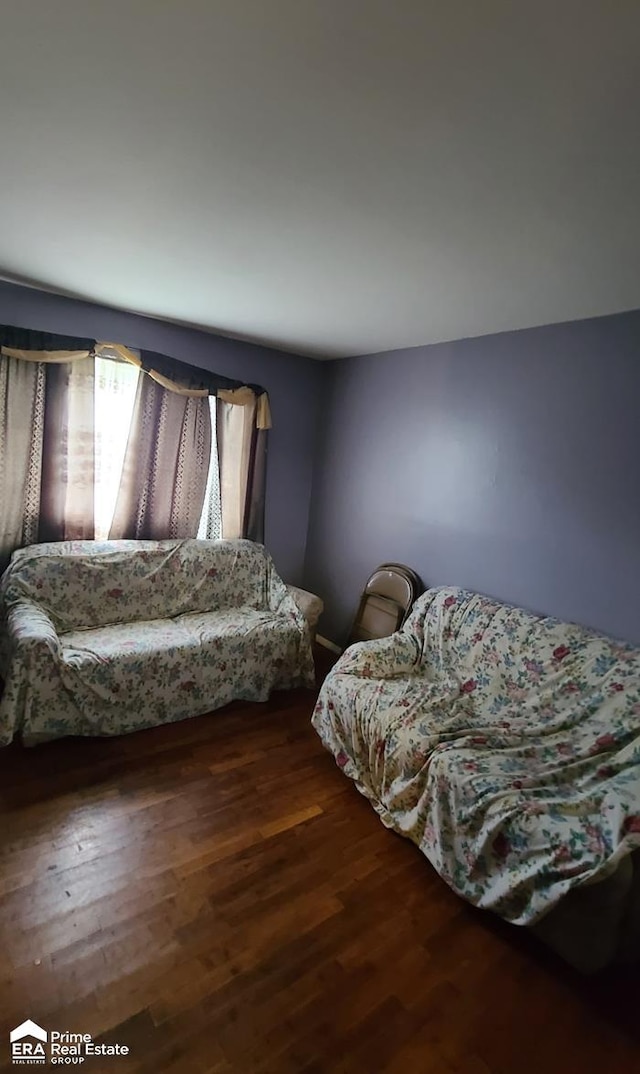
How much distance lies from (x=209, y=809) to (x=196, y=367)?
260 centimetres

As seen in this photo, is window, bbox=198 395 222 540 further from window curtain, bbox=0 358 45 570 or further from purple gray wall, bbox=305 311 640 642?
window curtain, bbox=0 358 45 570

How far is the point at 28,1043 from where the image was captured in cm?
117

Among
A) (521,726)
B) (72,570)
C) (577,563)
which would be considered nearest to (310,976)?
(521,726)

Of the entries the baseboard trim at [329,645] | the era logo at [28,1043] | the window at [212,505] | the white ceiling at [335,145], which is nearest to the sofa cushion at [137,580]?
the window at [212,505]

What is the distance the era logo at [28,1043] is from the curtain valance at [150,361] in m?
2.74

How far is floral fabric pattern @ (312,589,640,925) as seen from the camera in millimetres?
1474

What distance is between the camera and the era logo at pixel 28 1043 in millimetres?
1145

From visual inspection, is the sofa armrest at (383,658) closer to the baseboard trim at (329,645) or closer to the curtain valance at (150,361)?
the baseboard trim at (329,645)

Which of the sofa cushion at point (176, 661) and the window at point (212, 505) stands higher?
the window at point (212, 505)

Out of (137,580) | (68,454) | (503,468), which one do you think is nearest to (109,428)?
(68,454)

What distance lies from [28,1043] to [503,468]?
275 centimetres

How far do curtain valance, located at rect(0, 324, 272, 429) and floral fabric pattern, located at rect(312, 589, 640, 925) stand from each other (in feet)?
6.21

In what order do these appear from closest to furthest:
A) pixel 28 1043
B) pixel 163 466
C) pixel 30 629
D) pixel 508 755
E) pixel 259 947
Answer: pixel 28 1043
pixel 259 947
pixel 508 755
pixel 30 629
pixel 163 466

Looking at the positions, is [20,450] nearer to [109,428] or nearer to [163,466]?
[109,428]
